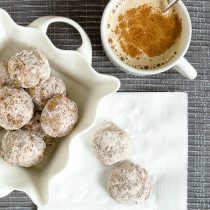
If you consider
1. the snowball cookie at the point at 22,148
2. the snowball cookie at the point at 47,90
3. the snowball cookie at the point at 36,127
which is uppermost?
the snowball cookie at the point at 47,90

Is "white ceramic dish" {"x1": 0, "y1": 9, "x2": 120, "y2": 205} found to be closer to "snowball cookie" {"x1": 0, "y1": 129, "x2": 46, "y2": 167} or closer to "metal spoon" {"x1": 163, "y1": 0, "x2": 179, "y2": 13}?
"snowball cookie" {"x1": 0, "y1": 129, "x2": 46, "y2": 167}

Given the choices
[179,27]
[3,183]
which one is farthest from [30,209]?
[179,27]

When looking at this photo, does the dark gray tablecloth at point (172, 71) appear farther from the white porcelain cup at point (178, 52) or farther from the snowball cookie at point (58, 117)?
the snowball cookie at point (58, 117)

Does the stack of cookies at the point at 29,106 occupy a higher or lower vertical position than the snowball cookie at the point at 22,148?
higher

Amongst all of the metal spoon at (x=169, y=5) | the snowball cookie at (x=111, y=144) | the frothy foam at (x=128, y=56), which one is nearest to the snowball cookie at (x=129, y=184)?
the snowball cookie at (x=111, y=144)

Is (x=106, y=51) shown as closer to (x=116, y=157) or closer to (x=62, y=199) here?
(x=116, y=157)

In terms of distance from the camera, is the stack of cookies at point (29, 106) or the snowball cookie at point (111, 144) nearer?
the stack of cookies at point (29, 106)
